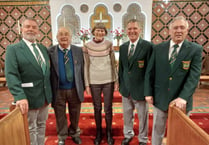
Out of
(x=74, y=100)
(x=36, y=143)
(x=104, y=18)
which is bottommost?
(x=36, y=143)

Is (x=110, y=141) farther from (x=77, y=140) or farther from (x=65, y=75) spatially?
(x=65, y=75)

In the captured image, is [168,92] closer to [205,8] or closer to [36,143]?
[36,143]

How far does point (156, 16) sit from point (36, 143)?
17.4 ft

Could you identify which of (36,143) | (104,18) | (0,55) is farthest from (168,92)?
(0,55)

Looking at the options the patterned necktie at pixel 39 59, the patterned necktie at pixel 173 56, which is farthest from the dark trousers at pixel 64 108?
the patterned necktie at pixel 173 56

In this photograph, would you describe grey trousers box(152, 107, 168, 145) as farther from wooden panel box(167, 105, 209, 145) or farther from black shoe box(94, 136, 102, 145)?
black shoe box(94, 136, 102, 145)

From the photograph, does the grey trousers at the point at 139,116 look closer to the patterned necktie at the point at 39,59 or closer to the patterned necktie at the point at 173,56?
the patterned necktie at the point at 173,56

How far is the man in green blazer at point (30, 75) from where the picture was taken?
154 cm

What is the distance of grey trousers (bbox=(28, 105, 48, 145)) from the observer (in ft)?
5.72

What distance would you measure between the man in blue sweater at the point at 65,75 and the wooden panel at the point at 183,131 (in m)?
1.23

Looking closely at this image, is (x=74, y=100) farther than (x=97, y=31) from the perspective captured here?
Yes

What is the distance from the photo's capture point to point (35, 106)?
5.62ft

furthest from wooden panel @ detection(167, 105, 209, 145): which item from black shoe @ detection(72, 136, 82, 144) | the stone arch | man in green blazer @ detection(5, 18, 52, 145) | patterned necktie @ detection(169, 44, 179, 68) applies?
the stone arch

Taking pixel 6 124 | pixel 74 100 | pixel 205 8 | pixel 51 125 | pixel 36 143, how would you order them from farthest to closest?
pixel 205 8
pixel 51 125
pixel 74 100
pixel 36 143
pixel 6 124
